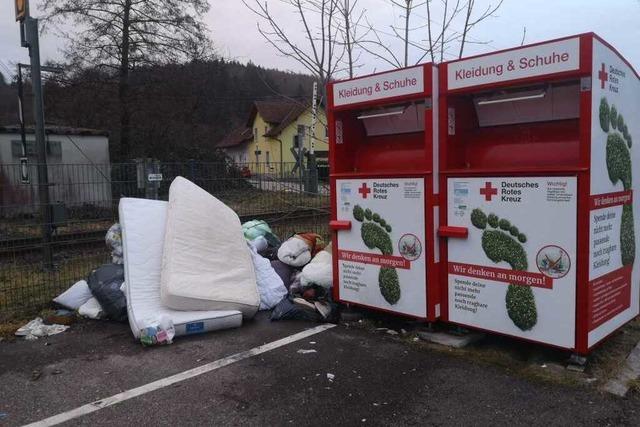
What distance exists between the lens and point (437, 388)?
3562mm

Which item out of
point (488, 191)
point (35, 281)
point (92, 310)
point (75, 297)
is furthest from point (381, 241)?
point (35, 281)

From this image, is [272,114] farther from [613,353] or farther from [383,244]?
[613,353]

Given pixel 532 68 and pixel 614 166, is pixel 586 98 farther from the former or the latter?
pixel 614 166

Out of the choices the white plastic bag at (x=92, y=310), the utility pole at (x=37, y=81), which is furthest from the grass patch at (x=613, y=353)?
the utility pole at (x=37, y=81)

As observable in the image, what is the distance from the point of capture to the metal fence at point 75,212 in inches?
241

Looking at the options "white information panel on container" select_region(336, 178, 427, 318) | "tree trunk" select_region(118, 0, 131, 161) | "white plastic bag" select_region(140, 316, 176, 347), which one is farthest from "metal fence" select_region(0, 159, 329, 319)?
"tree trunk" select_region(118, 0, 131, 161)

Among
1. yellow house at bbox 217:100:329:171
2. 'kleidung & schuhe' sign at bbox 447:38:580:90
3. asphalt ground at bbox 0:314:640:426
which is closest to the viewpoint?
asphalt ground at bbox 0:314:640:426

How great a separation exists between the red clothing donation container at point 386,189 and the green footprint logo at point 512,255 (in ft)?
1.56

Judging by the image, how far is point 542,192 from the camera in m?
3.72

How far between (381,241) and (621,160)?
6.61 ft

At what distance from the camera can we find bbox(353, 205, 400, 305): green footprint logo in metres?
4.73

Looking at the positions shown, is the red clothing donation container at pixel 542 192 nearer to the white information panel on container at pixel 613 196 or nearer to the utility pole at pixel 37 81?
the white information panel on container at pixel 613 196

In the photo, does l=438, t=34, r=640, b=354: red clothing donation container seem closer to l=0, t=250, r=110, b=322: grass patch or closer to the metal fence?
the metal fence

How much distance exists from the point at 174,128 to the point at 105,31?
4.92 meters
